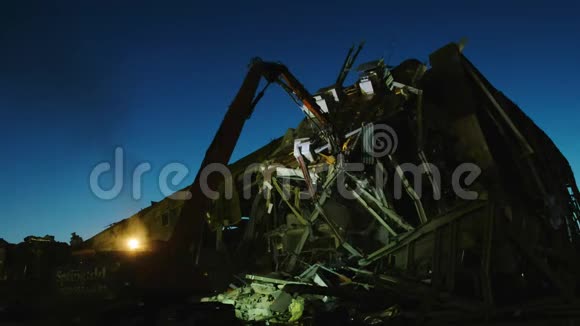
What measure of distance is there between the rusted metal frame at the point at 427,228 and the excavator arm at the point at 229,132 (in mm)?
3800

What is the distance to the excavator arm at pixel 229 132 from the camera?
25.8ft

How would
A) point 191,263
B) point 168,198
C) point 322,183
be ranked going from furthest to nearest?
point 168,198
point 322,183
point 191,263

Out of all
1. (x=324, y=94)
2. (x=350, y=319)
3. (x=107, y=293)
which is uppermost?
(x=324, y=94)

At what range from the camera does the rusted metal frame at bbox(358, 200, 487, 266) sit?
29.1ft

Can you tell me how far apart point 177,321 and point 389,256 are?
608 centimetres

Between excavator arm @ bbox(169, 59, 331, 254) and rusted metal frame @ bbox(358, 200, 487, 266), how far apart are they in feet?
12.5

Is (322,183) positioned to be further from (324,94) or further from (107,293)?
(107,293)

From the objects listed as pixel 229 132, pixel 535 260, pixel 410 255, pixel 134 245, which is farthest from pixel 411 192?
pixel 134 245

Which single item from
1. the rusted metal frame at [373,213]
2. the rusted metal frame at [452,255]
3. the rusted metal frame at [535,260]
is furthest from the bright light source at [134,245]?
the rusted metal frame at [535,260]

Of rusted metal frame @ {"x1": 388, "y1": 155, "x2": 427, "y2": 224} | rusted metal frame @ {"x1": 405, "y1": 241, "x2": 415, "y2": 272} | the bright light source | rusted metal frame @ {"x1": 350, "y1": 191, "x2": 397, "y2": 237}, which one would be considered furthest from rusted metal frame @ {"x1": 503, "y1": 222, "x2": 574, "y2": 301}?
the bright light source

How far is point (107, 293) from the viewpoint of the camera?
6137 mm

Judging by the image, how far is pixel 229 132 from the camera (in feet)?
31.4

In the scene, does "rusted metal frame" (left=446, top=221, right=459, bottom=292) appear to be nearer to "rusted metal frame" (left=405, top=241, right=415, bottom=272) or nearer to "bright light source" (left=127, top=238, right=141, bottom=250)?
"rusted metal frame" (left=405, top=241, right=415, bottom=272)

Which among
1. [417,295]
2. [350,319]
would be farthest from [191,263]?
[417,295]
